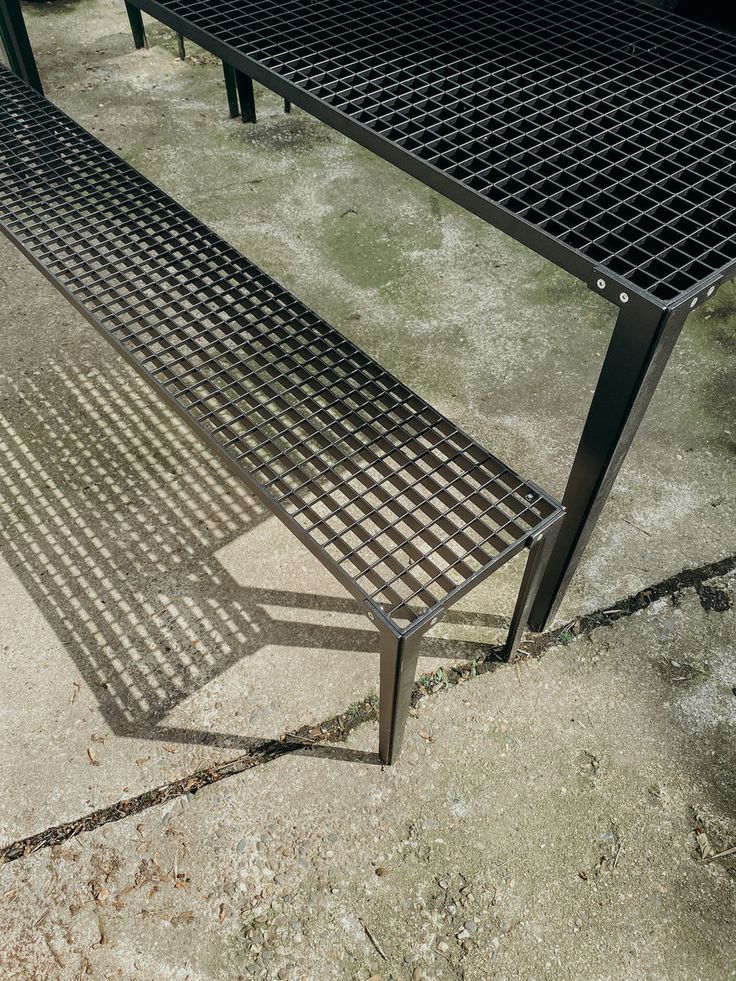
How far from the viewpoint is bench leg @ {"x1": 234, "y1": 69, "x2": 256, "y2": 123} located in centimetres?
397

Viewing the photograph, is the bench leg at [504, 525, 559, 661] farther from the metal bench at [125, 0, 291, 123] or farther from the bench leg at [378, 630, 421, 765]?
the metal bench at [125, 0, 291, 123]

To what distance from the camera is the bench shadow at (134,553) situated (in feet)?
7.03

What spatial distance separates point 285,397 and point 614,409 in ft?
2.78

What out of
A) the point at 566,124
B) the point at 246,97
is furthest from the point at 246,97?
the point at 566,124

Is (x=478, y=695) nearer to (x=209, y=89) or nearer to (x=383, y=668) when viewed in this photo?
(x=383, y=668)

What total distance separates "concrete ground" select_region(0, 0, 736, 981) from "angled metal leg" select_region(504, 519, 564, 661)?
0.13m

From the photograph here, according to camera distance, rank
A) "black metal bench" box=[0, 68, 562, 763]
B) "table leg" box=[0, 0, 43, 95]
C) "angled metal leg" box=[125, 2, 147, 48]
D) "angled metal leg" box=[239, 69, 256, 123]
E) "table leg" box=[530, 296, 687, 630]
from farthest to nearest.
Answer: "angled metal leg" box=[125, 2, 147, 48] < "angled metal leg" box=[239, 69, 256, 123] < "table leg" box=[0, 0, 43, 95] < "black metal bench" box=[0, 68, 562, 763] < "table leg" box=[530, 296, 687, 630]

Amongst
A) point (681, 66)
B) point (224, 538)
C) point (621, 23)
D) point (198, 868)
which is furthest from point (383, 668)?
point (621, 23)

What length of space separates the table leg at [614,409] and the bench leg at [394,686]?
544 millimetres

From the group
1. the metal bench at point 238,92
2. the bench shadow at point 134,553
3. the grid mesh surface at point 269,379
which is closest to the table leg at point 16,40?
the metal bench at point 238,92

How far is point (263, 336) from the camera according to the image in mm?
2137

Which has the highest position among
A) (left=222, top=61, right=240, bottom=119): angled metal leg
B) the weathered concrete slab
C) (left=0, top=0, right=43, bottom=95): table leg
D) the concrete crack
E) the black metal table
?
the black metal table

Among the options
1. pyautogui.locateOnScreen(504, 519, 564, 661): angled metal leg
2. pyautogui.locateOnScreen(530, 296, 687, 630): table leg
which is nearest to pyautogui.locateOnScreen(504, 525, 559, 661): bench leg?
pyautogui.locateOnScreen(504, 519, 564, 661): angled metal leg

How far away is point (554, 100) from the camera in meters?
Answer: 1.91
